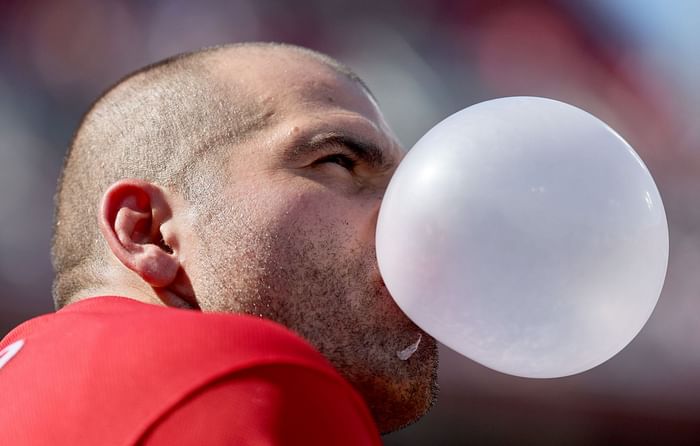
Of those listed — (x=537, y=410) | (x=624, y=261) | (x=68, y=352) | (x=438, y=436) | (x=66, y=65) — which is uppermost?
(x=624, y=261)

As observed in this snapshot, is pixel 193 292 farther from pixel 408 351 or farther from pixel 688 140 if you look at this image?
pixel 688 140

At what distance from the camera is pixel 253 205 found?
1539 millimetres

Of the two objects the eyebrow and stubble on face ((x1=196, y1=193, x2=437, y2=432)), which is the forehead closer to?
the eyebrow

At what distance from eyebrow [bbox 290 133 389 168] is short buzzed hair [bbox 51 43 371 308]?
0.34ft

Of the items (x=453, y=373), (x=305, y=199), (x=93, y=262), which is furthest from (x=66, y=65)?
(x=305, y=199)

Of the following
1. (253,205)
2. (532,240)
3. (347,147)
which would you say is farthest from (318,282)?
(532,240)

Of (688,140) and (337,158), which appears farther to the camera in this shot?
(688,140)

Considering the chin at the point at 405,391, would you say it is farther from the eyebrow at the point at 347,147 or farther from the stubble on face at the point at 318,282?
the eyebrow at the point at 347,147

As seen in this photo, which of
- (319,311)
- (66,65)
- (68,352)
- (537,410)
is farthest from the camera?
(66,65)

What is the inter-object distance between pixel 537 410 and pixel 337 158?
2.81 metres

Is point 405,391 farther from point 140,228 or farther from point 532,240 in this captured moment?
point 140,228

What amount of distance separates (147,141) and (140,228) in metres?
0.21

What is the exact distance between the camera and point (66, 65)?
453cm

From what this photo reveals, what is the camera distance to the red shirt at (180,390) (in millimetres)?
987
